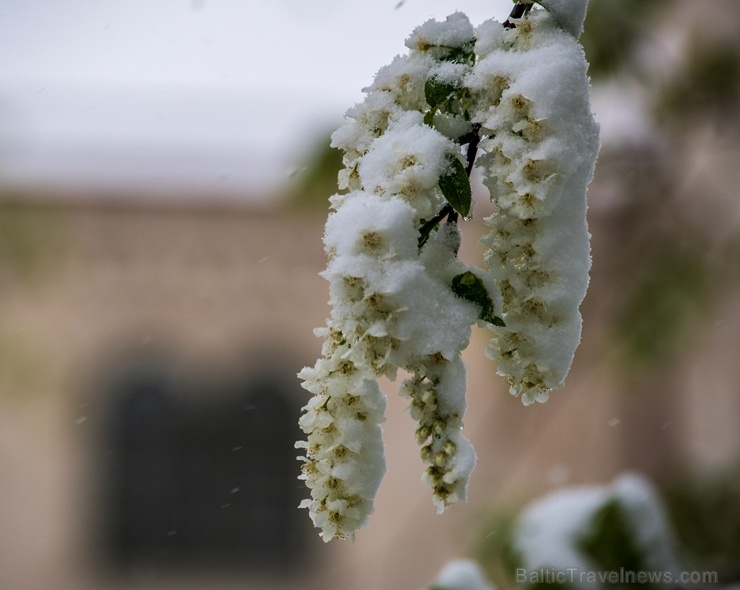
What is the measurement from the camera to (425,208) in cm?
47

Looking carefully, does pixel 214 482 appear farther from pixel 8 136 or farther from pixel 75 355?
pixel 8 136

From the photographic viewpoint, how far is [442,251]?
1.63 feet

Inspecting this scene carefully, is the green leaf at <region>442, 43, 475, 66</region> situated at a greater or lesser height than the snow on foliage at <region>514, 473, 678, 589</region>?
greater

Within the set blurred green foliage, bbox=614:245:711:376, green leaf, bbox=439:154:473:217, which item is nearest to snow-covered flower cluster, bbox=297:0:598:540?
green leaf, bbox=439:154:473:217

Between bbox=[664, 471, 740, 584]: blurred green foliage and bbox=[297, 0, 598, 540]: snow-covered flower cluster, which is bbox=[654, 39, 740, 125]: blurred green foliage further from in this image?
bbox=[297, 0, 598, 540]: snow-covered flower cluster

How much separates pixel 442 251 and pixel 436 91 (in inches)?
3.4

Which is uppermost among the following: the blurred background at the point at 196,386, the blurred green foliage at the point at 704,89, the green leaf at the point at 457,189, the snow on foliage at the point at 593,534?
the green leaf at the point at 457,189

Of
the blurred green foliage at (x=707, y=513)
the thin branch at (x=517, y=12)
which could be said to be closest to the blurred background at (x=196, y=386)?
the blurred green foliage at (x=707, y=513)

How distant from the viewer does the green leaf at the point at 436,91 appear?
49cm

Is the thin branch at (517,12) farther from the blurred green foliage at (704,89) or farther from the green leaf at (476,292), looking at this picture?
the blurred green foliage at (704,89)

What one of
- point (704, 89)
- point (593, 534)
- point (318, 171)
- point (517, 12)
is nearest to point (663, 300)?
point (704, 89)

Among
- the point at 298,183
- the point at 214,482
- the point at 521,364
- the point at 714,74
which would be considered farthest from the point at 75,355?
the point at 521,364

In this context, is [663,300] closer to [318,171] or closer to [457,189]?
[318,171]

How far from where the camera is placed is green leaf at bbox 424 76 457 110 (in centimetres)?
49
